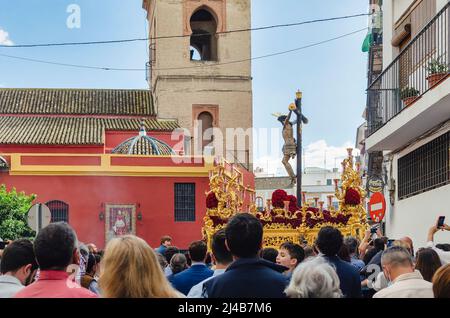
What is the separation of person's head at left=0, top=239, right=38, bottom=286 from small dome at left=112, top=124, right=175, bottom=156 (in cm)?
3322

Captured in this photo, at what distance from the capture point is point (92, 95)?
160ft

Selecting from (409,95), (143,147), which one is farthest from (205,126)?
(409,95)

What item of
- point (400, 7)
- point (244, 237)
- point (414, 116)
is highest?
point (400, 7)

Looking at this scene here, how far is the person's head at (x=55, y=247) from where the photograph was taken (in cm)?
512

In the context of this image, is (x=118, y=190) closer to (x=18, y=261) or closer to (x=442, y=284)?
(x=18, y=261)

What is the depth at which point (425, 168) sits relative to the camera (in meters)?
16.5

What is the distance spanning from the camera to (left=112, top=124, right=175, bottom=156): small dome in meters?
40.6

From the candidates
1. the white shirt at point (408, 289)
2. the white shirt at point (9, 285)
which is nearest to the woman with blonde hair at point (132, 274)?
the white shirt at point (9, 285)

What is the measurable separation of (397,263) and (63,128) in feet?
128

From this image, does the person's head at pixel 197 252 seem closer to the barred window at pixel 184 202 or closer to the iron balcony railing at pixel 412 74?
the iron balcony railing at pixel 412 74
